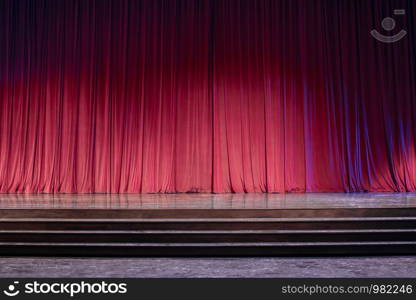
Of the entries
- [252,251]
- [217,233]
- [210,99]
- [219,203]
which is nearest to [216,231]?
[217,233]

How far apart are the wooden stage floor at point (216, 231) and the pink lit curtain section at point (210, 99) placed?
272cm

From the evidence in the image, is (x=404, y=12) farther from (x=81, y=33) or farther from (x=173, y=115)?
(x=81, y=33)

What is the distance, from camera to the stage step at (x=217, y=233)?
10.4ft

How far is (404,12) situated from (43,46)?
18.5 ft

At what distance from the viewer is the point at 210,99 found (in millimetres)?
6363

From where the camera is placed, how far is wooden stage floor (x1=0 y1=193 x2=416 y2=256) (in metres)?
3.16

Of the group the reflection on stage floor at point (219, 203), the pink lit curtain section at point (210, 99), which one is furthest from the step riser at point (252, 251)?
the pink lit curtain section at point (210, 99)

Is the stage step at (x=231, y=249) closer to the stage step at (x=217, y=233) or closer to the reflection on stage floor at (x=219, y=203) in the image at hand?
the stage step at (x=217, y=233)

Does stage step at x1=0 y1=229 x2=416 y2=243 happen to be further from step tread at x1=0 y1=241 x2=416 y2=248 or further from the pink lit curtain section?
the pink lit curtain section

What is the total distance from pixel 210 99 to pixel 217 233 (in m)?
3.43

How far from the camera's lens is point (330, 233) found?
3219mm

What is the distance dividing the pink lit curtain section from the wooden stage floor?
2.72 metres

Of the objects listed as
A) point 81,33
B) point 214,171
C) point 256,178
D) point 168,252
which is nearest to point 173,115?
point 214,171

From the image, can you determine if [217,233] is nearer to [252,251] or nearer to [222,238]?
[222,238]
